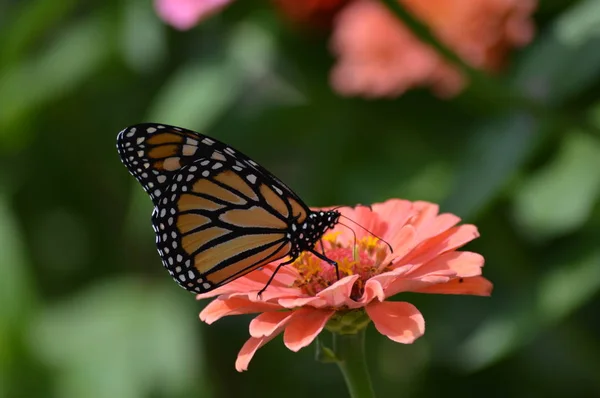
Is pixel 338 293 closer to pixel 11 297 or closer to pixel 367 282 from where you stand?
pixel 367 282

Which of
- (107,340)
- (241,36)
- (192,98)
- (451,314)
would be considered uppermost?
(241,36)

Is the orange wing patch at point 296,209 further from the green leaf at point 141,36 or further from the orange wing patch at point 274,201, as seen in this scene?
the green leaf at point 141,36

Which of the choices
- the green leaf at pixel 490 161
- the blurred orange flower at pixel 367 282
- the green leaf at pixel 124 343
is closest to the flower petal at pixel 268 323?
the blurred orange flower at pixel 367 282

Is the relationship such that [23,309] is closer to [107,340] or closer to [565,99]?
[107,340]

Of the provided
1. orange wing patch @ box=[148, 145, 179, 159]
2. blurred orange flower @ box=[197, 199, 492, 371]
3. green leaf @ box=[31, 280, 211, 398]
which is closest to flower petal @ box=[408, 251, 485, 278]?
blurred orange flower @ box=[197, 199, 492, 371]

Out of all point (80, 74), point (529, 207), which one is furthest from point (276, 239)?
point (80, 74)

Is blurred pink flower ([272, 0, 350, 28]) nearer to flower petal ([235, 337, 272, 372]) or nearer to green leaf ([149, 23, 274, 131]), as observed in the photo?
green leaf ([149, 23, 274, 131])

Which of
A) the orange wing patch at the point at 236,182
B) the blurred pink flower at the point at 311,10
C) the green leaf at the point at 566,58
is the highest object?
the blurred pink flower at the point at 311,10
